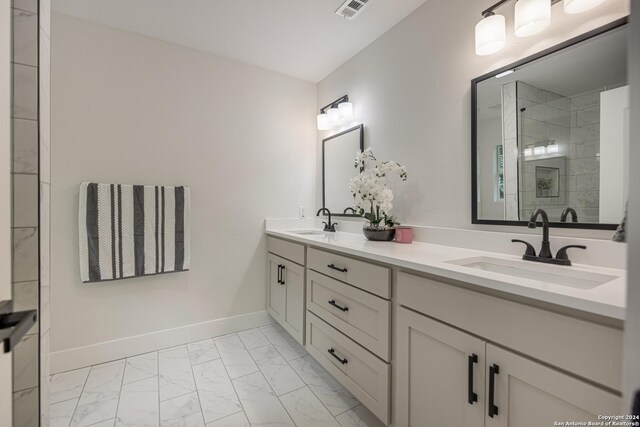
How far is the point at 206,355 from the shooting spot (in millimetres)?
1961

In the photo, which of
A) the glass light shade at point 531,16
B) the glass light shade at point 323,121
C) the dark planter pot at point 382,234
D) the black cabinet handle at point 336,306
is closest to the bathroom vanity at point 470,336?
the black cabinet handle at point 336,306

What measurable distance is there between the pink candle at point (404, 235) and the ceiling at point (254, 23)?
1.40 m

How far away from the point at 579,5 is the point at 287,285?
208 cm

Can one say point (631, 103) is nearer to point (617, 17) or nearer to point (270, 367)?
point (617, 17)

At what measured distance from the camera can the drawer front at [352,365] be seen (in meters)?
1.17

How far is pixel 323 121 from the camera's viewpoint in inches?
98.7

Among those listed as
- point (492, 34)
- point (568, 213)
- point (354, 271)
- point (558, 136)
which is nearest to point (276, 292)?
point (354, 271)

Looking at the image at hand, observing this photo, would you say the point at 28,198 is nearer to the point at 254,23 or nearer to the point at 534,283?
the point at 534,283

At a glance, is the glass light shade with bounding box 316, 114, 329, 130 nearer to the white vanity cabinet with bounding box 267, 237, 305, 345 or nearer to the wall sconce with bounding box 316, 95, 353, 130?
the wall sconce with bounding box 316, 95, 353, 130

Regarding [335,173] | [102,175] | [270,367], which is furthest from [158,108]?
[270,367]

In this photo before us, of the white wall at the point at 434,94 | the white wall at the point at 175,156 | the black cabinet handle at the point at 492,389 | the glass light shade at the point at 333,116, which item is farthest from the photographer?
the glass light shade at the point at 333,116

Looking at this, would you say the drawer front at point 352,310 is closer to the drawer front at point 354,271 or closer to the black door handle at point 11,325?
the drawer front at point 354,271

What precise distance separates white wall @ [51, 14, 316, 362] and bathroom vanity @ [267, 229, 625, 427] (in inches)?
43.2

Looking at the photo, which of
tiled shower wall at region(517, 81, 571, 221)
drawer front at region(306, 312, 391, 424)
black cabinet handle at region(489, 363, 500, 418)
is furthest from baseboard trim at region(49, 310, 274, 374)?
tiled shower wall at region(517, 81, 571, 221)
